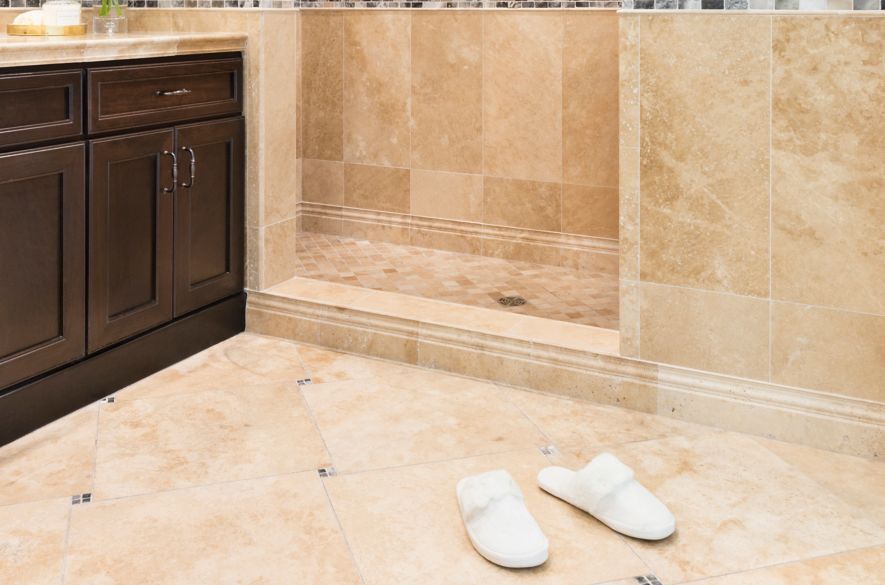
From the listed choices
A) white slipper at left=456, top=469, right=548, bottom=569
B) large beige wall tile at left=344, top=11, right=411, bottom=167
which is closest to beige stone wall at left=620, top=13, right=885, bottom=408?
white slipper at left=456, top=469, right=548, bottom=569

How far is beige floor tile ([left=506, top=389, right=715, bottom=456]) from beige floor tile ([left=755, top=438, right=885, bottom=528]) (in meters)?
0.23

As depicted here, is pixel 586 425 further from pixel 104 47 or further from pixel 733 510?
pixel 104 47

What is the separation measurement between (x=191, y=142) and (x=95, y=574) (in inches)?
58.7

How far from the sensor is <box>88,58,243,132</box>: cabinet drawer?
250cm

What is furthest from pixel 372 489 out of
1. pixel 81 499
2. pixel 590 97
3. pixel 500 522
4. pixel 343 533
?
pixel 590 97

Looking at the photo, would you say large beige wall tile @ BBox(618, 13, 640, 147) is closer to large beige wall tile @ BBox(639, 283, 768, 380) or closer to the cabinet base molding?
large beige wall tile @ BBox(639, 283, 768, 380)

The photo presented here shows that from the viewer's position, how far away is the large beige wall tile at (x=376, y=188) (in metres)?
4.34

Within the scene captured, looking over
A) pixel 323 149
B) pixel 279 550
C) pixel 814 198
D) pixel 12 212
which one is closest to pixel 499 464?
pixel 279 550

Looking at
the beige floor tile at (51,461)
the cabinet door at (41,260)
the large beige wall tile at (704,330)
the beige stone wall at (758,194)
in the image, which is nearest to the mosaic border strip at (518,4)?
the beige stone wall at (758,194)

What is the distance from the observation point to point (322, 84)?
4406 millimetres

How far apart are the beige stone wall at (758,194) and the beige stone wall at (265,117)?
125 cm

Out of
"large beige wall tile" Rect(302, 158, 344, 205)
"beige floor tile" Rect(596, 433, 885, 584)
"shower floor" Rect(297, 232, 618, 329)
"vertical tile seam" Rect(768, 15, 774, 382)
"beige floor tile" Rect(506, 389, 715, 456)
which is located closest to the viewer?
"beige floor tile" Rect(596, 433, 885, 584)

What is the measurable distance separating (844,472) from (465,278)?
1823 mm

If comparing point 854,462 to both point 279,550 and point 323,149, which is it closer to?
point 279,550
